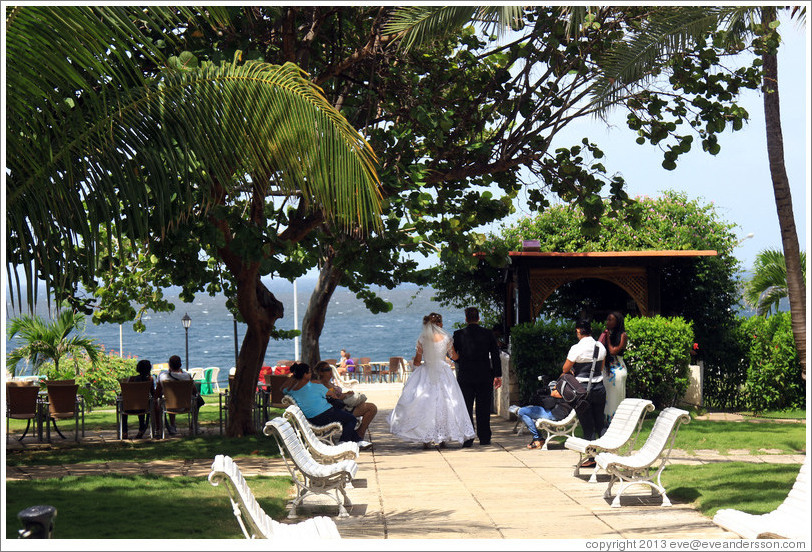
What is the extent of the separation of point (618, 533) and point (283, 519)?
2812mm

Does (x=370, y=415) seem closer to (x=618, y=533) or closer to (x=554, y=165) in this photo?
(x=554, y=165)

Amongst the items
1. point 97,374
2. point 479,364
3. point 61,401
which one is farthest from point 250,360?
point 97,374

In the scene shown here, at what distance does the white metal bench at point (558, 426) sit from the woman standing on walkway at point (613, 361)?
0.68 m

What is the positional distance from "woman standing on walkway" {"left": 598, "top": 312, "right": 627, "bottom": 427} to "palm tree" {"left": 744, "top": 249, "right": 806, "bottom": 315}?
12647 millimetres

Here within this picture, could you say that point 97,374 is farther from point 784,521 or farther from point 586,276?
point 784,521

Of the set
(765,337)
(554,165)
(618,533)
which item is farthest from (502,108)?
(618,533)

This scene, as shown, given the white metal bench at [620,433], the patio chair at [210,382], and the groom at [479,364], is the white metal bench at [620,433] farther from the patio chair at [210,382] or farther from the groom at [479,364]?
the patio chair at [210,382]

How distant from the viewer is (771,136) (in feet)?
41.3

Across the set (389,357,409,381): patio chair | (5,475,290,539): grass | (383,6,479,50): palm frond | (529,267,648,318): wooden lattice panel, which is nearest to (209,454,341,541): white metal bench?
(5,475,290,539): grass

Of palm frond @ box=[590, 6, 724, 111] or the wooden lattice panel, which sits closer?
palm frond @ box=[590, 6, 724, 111]

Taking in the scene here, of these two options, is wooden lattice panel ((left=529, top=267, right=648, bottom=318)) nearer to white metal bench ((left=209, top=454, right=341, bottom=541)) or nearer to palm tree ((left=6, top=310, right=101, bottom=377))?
palm tree ((left=6, top=310, right=101, bottom=377))

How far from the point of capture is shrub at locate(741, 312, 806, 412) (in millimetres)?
17328

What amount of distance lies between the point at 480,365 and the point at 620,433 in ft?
12.2

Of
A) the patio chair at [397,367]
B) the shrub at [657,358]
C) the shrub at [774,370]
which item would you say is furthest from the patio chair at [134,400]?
the patio chair at [397,367]
